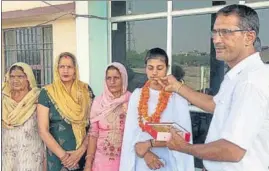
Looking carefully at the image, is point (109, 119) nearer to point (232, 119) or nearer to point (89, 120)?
point (89, 120)

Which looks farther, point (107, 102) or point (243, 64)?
point (107, 102)

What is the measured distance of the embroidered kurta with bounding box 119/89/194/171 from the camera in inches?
92.5

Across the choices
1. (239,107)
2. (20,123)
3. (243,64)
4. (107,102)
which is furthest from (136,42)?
(239,107)

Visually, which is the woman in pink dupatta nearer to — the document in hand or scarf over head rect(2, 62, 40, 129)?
scarf over head rect(2, 62, 40, 129)

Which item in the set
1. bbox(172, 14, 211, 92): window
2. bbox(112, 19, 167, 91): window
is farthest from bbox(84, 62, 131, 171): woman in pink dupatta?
bbox(112, 19, 167, 91): window

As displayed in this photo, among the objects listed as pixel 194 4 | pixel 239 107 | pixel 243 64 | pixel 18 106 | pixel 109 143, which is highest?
pixel 194 4

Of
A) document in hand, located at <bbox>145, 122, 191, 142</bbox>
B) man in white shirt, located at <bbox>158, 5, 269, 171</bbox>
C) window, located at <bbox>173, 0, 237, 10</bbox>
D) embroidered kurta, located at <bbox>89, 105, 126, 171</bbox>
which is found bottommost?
embroidered kurta, located at <bbox>89, 105, 126, 171</bbox>

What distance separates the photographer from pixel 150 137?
2.36 metres

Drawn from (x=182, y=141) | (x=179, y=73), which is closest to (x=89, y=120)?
(x=179, y=73)

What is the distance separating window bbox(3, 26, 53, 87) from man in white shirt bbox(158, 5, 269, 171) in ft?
11.0

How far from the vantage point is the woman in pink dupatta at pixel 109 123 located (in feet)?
8.44

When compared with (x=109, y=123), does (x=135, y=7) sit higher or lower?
higher

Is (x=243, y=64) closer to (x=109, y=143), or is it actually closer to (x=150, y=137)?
(x=150, y=137)

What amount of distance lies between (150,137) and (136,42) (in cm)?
156
